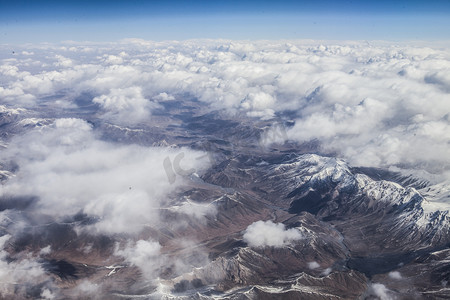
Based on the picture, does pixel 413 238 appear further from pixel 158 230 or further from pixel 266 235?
pixel 158 230

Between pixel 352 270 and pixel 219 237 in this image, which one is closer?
pixel 352 270

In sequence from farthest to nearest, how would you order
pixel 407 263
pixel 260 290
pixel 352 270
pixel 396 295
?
A: pixel 407 263 < pixel 352 270 < pixel 396 295 < pixel 260 290

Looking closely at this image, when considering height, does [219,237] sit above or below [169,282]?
below

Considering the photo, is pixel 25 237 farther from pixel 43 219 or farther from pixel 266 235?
pixel 266 235

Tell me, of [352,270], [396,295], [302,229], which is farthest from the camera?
[302,229]

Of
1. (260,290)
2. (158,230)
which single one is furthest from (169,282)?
(158,230)

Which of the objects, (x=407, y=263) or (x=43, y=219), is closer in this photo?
(x=407, y=263)

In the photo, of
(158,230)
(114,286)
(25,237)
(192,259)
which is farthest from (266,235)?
(25,237)

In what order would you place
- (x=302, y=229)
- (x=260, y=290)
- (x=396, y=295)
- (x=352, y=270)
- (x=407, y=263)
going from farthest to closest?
(x=302, y=229)
(x=407, y=263)
(x=352, y=270)
(x=396, y=295)
(x=260, y=290)

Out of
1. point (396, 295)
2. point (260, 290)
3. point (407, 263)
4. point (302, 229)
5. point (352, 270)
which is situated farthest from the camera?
point (302, 229)
